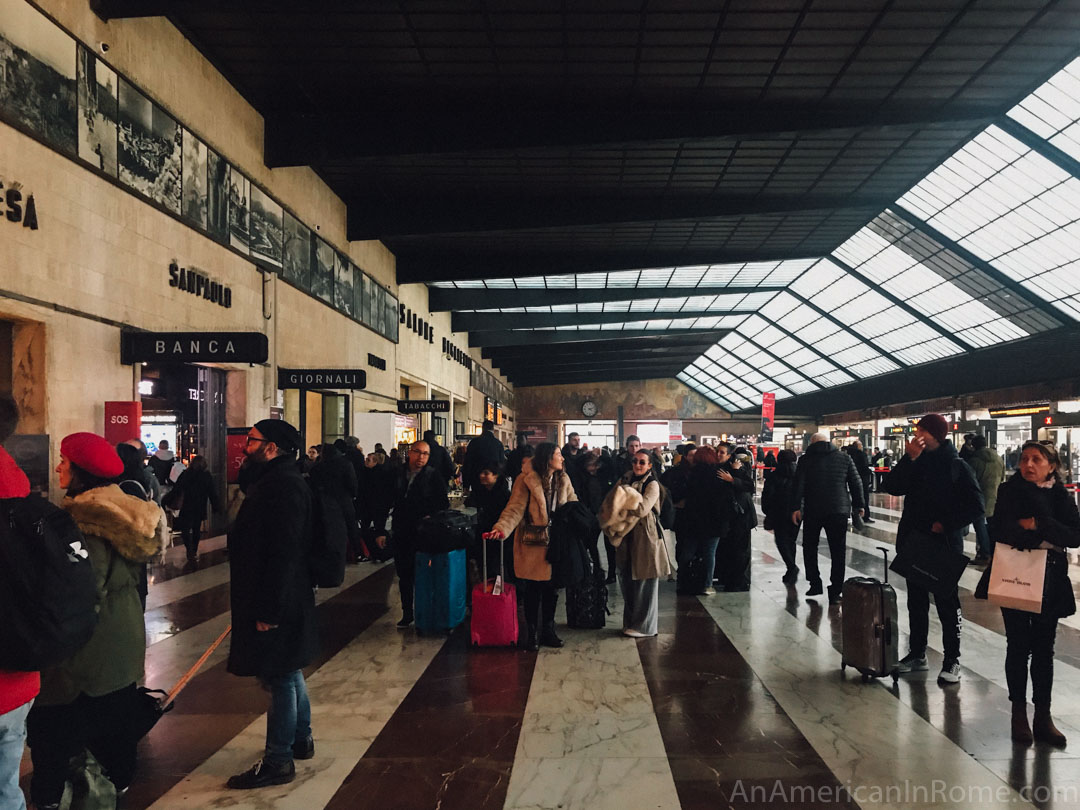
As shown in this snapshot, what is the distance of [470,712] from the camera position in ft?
15.3

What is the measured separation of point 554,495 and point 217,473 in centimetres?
889

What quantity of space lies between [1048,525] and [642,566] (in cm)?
294

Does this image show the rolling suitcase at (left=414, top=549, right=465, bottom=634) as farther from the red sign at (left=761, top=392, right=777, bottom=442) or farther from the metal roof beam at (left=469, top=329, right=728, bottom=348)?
the metal roof beam at (left=469, top=329, right=728, bottom=348)

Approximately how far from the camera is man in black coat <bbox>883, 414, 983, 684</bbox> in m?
5.15

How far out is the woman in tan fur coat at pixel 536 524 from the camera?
20.1ft

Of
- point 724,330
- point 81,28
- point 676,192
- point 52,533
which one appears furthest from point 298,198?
point 724,330

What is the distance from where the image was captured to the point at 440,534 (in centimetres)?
661

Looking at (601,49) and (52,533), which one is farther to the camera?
(601,49)

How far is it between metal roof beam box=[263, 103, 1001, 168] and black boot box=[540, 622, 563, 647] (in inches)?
347

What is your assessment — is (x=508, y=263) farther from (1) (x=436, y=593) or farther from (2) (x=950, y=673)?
(2) (x=950, y=673)

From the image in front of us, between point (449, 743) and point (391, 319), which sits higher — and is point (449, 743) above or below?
below

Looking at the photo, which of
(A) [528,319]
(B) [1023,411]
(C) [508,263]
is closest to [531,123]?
(C) [508,263]

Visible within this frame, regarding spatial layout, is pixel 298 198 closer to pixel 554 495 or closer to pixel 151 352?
pixel 151 352

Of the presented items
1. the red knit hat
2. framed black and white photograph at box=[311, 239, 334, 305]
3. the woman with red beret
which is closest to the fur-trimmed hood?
the woman with red beret
